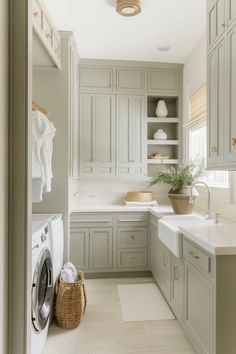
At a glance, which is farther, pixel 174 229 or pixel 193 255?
pixel 174 229

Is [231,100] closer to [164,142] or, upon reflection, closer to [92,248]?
[164,142]

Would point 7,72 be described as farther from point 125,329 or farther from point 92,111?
point 92,111

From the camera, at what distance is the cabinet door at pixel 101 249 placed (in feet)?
10.5

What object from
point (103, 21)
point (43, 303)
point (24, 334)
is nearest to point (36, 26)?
point (103, 21)

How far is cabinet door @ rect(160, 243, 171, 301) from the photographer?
8.09ft

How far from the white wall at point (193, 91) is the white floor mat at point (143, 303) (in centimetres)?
109

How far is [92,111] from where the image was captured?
353 cm

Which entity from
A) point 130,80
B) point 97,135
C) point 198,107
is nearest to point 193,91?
point 198,107

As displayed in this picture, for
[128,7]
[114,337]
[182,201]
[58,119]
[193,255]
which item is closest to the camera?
[193,255]

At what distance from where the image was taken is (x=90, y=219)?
318 cm

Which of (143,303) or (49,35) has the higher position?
(49,35)

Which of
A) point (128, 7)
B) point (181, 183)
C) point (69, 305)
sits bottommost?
point (69, 305)

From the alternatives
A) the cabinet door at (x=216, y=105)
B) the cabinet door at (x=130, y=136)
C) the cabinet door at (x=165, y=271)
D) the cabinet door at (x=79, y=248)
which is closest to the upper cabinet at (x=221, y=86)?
the cabinet door at (x=216, y=105)

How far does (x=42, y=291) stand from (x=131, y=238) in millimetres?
1514
